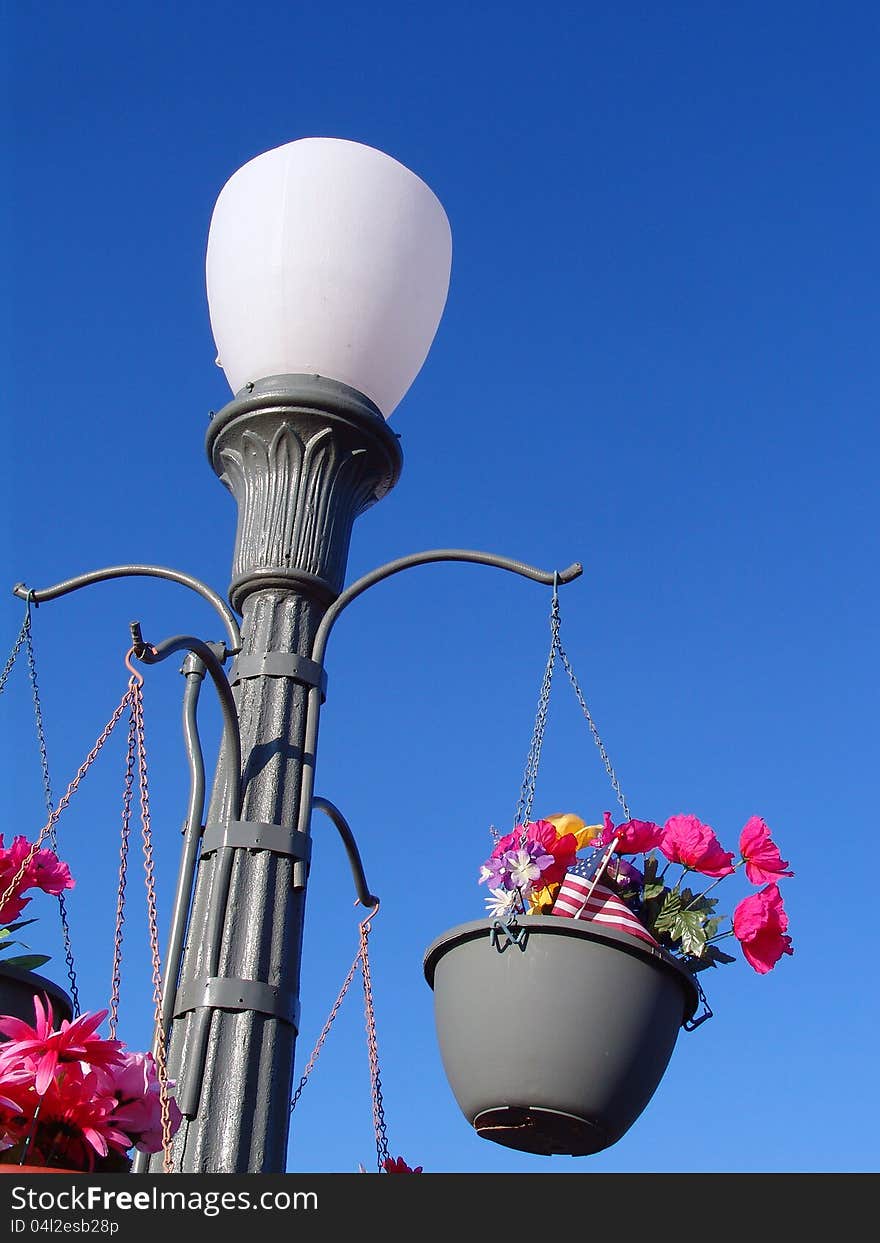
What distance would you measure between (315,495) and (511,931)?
1.21m

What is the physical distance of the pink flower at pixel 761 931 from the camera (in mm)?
3348

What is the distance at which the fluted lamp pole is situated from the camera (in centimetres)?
327

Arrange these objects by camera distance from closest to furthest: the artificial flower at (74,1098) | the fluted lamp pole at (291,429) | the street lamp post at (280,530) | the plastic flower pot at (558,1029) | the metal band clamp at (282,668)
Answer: the artificial flower at (74,1098) < the plastic flower pot at (558,1029) < the street lamp post at (280,530) < the fluted lamp pole at (291,429) < the metal band clamp at (282,668)

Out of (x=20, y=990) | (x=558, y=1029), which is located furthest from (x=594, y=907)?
(x=20, y=990)

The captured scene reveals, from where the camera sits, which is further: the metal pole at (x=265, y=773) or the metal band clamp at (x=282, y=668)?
the metal band clamp at (x=282, y=668)

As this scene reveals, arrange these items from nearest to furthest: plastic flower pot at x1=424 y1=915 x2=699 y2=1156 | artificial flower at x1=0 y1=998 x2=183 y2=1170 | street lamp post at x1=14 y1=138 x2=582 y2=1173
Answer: artificial flower at x1=0 y1=998 x2=183 y2=1170 < plastic flower pot at x1=424 y1=915 x2=699 y2=1156 < street lamp post at x1=14 y1=138 x2=582 y2=1173

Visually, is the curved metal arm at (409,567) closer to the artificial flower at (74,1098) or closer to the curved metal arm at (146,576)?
the curved metal arm at (146,576)

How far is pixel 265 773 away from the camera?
3.38 metres

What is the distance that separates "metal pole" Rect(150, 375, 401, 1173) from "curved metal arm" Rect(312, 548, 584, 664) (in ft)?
0.14

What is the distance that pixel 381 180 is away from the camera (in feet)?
12.7

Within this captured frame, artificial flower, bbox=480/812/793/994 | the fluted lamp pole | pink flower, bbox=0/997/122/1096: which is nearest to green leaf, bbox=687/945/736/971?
artificial flower, bbox=480/812/793/994

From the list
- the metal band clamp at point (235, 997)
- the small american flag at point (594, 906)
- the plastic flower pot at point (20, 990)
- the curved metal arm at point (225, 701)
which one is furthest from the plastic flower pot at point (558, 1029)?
the plastic flower pot at point (20, 990)

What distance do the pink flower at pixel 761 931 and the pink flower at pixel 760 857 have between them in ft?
0.23

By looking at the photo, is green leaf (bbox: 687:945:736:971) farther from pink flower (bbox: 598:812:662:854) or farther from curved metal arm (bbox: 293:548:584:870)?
curved metal arm (bbox: 293:548:584:870)
